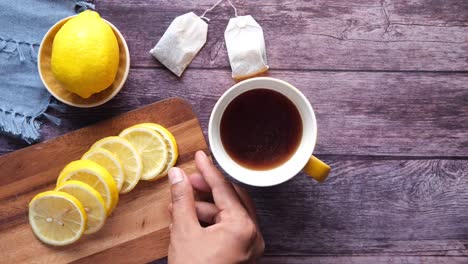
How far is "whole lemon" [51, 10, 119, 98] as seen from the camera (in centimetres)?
85

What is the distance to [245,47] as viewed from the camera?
997 mm

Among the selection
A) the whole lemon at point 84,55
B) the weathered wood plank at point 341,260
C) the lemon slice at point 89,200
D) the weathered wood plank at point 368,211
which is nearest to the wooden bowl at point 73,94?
the whole lemon at point 84,55

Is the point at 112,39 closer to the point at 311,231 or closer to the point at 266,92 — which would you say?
the point at 266,92

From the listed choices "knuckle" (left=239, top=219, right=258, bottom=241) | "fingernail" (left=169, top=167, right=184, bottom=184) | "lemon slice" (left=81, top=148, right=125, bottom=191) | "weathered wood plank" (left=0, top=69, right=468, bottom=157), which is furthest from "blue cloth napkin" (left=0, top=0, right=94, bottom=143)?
"knuckle" (left=239, top=219, right=258, bottom=241)

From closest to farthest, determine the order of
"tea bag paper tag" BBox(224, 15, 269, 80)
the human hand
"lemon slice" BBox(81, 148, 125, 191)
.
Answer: the human hand
"lemon slice" BBox(81, 148, 125, 191)
"tea bag paper tag" BBox(224, 15, 269, 80)

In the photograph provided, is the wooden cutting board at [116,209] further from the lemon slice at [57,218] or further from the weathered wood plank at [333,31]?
the weathered wood plank at [333,31]

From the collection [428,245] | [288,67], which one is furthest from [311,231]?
[288,67]

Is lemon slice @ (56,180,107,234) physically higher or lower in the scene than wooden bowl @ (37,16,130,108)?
lower

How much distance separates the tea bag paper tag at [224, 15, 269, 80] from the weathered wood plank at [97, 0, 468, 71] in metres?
0.02

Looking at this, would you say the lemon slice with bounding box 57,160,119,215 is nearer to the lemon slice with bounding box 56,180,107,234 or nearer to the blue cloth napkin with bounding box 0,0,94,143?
the lemon slice with bounding box 56,180,107,234

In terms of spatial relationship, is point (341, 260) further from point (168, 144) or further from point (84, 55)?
point (84, 55)

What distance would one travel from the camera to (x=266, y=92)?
898 mm

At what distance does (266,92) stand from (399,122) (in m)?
0.34

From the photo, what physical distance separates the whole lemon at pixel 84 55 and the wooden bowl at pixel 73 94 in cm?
4
